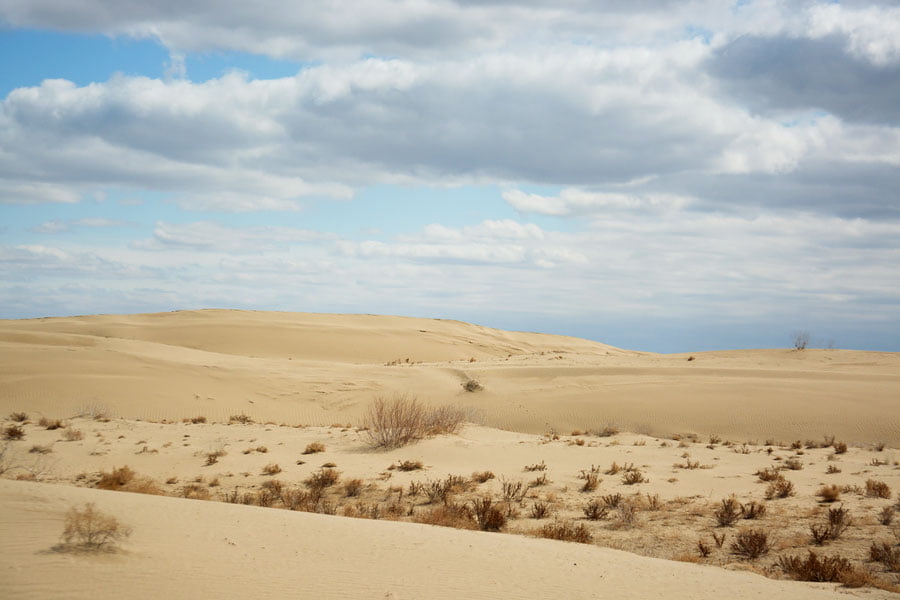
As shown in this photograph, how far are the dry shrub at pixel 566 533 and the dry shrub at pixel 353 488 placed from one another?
3.99 meters

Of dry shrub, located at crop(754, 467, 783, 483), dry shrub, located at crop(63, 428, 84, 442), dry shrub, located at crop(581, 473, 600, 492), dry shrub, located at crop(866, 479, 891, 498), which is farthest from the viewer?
dry shrub, located at crop(63, 428, 84, 442)

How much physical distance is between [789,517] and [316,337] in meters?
46.0

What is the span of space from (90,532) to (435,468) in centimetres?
954

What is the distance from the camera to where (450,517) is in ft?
33.6

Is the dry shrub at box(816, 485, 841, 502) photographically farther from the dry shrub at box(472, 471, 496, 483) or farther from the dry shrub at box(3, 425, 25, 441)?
the dry shrub at box(3, 425, 25, 441)

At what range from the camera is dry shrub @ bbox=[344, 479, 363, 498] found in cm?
1252

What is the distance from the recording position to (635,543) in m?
9.55

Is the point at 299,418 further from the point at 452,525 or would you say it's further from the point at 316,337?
the point at 316,337

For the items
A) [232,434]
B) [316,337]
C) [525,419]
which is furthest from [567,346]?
[232,434]

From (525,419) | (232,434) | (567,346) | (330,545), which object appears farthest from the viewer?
(567,346)

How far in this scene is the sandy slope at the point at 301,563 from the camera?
559 centimetres

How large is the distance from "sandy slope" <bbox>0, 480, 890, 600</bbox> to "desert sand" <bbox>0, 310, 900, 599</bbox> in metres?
0.03

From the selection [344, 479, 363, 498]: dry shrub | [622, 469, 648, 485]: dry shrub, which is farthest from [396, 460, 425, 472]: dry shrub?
[622, 469, 648, 485]: dry shrub

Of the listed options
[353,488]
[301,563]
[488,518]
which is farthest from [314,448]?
[301,563]
